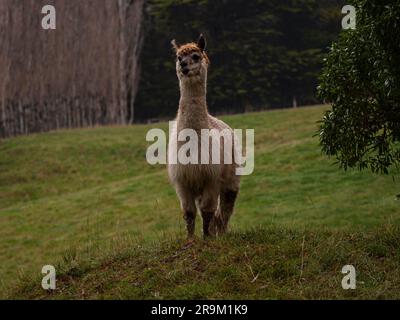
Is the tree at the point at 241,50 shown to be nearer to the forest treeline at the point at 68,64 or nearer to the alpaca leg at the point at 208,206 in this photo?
the forest treeline at the point at 68,64

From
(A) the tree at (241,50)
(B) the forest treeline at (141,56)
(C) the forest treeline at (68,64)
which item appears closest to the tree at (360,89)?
(C) the forest treeline at (68,64)

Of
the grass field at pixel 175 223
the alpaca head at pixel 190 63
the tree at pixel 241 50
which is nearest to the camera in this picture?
the grass field at pixel 175 223

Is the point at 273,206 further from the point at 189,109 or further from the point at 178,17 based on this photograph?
the point at 178,17

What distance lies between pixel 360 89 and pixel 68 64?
1234 inches

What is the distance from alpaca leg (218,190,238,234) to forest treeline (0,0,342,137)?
27059 millimetres

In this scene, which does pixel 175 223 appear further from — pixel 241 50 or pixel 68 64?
pixel 241 50

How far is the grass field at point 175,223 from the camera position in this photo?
290 inches

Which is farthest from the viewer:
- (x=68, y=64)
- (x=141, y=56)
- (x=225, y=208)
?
(x=141, y=56)

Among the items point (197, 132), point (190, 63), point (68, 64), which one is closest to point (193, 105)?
point (197, 132)

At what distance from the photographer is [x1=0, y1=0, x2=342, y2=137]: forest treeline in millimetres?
35875

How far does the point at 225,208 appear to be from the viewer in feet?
32.1

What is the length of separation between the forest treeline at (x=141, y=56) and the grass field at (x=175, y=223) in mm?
4571

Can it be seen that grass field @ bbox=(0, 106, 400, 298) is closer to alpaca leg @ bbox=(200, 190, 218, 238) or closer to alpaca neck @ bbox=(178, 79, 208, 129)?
alpaca leg @ bbox=(200, 190, 218, 238)

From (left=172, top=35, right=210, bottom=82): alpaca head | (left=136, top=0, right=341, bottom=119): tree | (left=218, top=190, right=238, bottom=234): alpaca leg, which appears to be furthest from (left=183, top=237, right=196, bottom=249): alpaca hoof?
(left=136, top=0, right=341, bottom=119): tree
